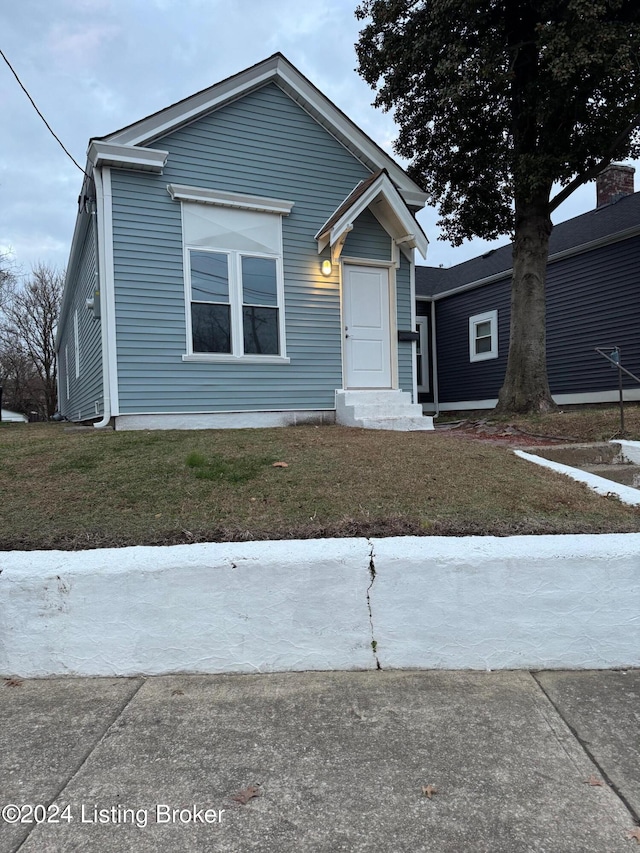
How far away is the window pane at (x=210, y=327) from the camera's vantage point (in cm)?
750

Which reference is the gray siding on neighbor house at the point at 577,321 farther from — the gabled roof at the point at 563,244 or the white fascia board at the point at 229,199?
the white fascia board at the point at 229,199

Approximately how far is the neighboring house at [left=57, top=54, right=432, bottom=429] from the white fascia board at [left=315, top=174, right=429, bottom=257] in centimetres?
2

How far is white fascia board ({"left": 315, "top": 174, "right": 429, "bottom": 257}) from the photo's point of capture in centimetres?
753

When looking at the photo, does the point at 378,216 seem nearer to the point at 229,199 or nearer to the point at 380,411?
the point at 229,199

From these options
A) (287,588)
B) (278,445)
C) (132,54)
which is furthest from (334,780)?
(132,54)

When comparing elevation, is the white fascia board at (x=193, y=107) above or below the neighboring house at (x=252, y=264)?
above

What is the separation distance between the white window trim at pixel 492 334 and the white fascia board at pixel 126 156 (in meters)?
9.98

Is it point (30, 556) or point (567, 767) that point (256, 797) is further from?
point (30, 556)

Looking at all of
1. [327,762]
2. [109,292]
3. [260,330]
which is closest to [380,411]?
[260,330]

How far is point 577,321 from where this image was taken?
1226 cm

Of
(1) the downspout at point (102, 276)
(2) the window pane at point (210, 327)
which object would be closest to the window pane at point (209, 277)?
(2) the window pane at point (210, 327)

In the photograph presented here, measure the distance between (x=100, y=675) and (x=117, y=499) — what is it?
3.86 feet

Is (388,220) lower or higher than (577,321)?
higher

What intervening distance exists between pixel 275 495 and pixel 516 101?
32.2ft
